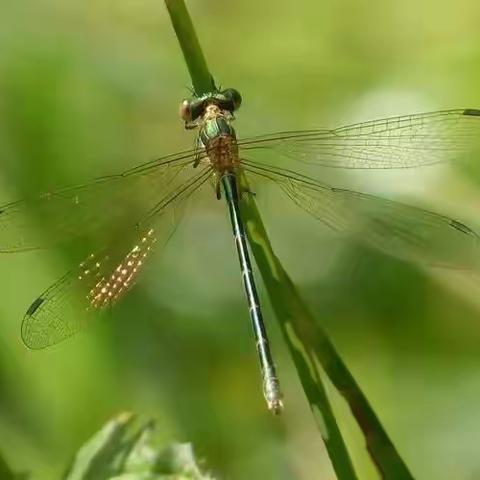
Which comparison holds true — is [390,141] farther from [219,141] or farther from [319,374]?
[319,374]

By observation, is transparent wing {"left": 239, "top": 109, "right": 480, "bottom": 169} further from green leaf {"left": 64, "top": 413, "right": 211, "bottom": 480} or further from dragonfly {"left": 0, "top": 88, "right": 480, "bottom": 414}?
green leaf {"left": 64, "top": 413, "right": 211, "bottom": 480}

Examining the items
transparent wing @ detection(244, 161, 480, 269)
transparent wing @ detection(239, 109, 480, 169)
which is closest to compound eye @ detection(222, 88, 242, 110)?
transparent wing @ detection(239, 109, 480, 169)

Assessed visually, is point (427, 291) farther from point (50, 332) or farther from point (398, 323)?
point (50, 332)

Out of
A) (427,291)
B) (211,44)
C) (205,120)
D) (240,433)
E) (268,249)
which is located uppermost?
(211,44)

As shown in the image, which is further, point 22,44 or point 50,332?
point 22,44

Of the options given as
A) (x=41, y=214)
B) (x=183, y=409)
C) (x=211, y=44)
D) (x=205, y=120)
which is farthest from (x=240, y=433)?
(x=211, y=44)

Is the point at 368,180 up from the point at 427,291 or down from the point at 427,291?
up

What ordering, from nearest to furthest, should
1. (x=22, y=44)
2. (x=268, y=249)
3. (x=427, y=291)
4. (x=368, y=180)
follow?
(x=268, y=249), (x=427, y=291), (x=368, y=180), (x=22, y=44)
